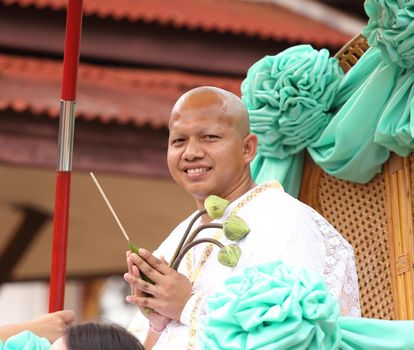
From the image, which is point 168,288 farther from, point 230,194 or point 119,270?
point 119,270

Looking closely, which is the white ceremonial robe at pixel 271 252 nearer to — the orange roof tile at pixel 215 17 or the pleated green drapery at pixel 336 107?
the pleated green drapery at pixel 336 107

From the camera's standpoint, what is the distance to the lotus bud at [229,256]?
3.73 m

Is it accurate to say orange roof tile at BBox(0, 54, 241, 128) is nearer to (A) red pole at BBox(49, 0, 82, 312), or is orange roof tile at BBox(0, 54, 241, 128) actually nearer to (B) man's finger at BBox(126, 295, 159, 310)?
(A) red pole at BBox(49, 0, 82, 312)

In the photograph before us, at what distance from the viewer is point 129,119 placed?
830cm

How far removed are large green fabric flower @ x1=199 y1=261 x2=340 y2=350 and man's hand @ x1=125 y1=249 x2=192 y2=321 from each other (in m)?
0.39

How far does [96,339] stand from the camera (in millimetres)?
2912

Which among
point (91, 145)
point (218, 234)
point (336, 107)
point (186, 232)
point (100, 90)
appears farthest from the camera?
point (100, 90)

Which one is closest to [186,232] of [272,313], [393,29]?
[272,313]

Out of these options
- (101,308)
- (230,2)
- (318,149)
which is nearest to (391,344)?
(318,149)

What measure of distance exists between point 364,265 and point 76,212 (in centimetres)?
535

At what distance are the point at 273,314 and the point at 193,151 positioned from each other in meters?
0.82

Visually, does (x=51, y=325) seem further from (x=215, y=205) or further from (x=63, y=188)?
(x=215, y=205)

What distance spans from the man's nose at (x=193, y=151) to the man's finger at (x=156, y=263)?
34cm

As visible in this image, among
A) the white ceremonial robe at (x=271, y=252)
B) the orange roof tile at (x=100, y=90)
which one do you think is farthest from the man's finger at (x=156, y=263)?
the orange roof tile at (x=100, y=90)
